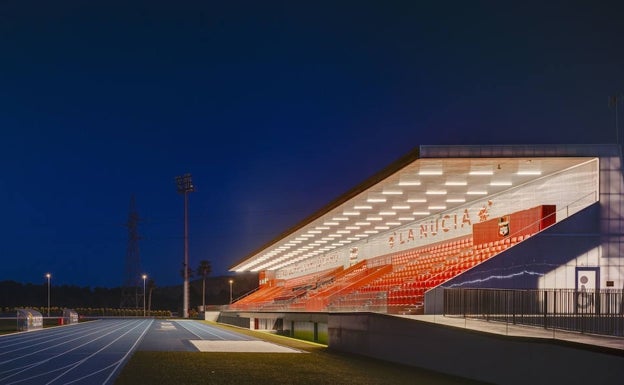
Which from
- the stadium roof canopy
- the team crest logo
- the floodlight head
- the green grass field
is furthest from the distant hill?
the green grass field

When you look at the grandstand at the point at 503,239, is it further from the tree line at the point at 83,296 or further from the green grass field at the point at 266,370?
the tree line at the point at 83,296

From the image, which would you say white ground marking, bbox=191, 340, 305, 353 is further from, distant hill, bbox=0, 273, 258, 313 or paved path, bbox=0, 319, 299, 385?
distant hill, bbox=0, 273, 258, 313

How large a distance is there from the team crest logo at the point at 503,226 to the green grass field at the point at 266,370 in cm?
979

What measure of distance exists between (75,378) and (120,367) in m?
2.76

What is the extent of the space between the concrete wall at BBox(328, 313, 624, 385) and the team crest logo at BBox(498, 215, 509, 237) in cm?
859

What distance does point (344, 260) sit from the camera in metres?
65.2

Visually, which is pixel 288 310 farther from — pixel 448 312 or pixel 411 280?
pixel 448 312

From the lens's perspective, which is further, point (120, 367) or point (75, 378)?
point (120, 367)

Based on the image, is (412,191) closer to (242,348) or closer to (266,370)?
(242,348)

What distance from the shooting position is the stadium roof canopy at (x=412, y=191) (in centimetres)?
2728

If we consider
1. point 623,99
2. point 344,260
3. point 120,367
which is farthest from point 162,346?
point 344,260

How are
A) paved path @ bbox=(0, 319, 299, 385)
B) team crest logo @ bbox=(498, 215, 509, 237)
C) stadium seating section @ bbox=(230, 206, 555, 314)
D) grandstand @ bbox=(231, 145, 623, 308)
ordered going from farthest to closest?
team crest logo @ bbox=(498, 215, 509, 237) < grandstand @ bbox=(231, 145, 623, 308) < stadium seating section @ bbox=(230, 206, 555, 314) < paved path @ bbox=(0, 319, 299, 385)

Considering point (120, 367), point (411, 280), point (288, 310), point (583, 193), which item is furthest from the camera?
point (288, 310)

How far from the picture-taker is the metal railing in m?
16.2
